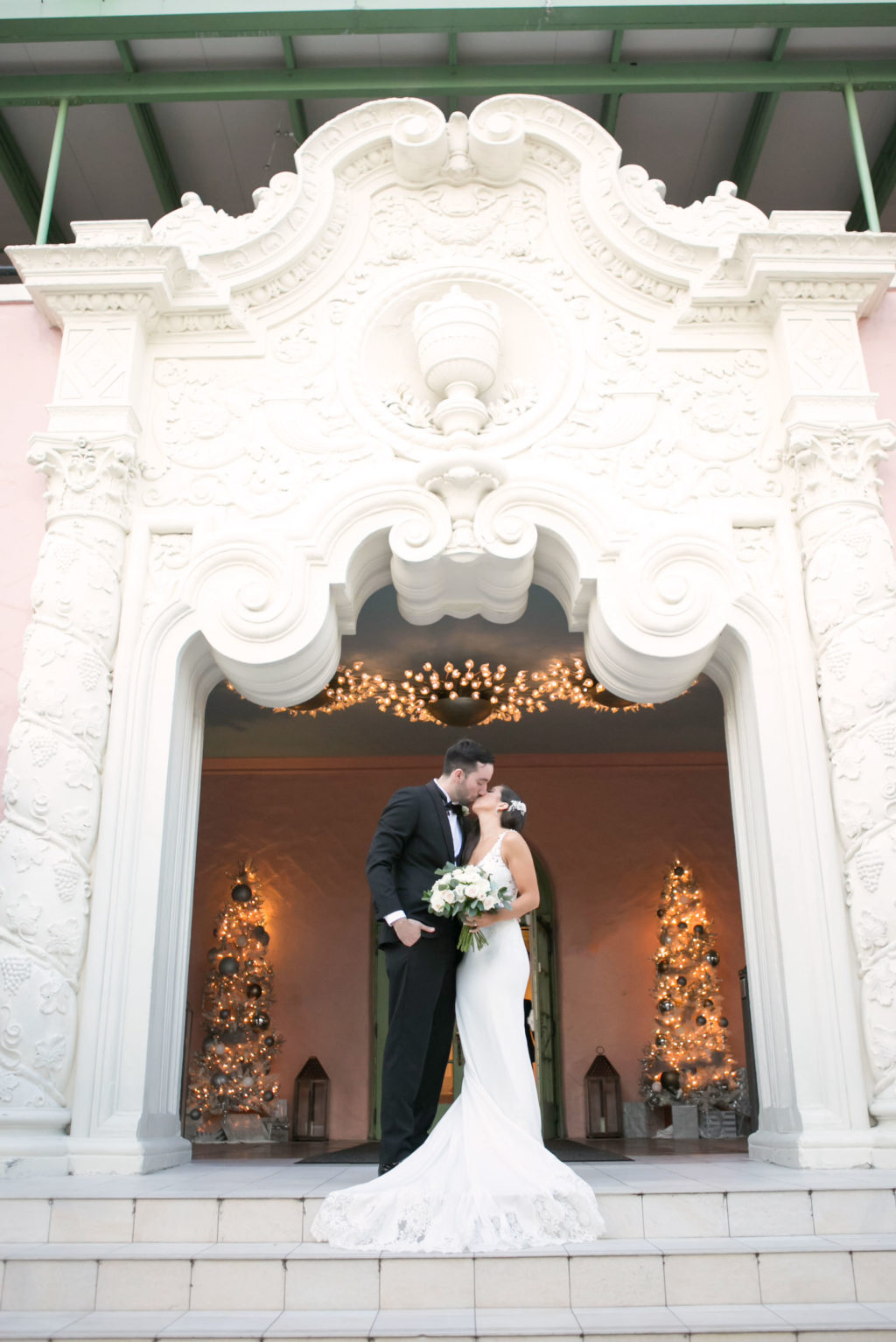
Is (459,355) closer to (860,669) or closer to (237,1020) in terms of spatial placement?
(860,669)

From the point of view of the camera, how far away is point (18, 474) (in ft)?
19.7

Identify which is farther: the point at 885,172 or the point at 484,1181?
the point at 885,172

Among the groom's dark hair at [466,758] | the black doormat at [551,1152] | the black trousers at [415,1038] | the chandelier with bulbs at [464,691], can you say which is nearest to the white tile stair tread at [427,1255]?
the black trousers at [415,1038]

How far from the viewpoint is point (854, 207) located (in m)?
8.30

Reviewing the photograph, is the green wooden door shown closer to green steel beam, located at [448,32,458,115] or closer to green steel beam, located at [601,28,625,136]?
green steel beam, located at [601,28,625,136]

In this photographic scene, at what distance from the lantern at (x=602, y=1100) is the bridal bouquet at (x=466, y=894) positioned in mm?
7378

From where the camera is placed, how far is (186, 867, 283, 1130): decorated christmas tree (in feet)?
34.5

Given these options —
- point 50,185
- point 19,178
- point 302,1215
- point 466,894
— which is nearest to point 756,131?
point 50,185

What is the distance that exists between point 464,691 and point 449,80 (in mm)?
4690

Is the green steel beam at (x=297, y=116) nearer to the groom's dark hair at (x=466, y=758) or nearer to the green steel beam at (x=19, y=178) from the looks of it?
the green steel beam at (x=19, y=178)

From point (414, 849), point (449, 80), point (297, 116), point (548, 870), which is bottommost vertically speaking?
point (414, 849)

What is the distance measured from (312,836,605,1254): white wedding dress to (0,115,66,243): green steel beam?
20.7ft

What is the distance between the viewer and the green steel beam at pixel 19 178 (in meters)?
7.50

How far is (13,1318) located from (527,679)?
7.04m
